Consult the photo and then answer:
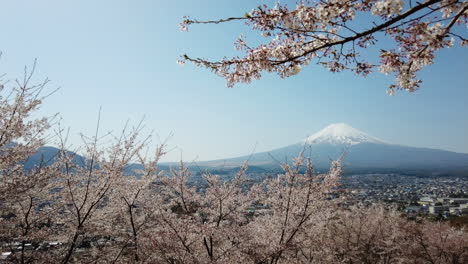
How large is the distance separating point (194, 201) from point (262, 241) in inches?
86.2

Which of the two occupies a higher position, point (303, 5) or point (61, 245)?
point (303, 5)

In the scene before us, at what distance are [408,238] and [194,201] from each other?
553 inches

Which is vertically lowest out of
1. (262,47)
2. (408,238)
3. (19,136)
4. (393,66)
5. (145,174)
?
(408,238)

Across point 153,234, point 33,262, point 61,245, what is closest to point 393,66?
point 153,234

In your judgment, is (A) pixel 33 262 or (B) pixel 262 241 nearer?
(A) pixel 33 262

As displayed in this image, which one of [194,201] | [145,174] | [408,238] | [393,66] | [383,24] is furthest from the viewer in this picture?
[408,238]

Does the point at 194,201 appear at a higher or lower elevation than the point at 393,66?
lower

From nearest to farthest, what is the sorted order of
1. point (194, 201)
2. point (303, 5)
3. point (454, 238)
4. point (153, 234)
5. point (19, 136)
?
point (303, 5), point (19, 136), point (153, 234), point (194, 201), point (454, 238)

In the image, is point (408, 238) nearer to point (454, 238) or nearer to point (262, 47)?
point (454, 238)

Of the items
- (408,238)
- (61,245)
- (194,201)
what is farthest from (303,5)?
(408,238)

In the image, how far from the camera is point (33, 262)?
5172mm

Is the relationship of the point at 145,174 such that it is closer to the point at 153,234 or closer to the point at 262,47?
the point at 153,234

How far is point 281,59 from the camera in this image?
2.64m

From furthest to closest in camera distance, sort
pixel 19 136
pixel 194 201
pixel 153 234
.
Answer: pixel 194 201 < pixel 153 234 < pixel 19 136
